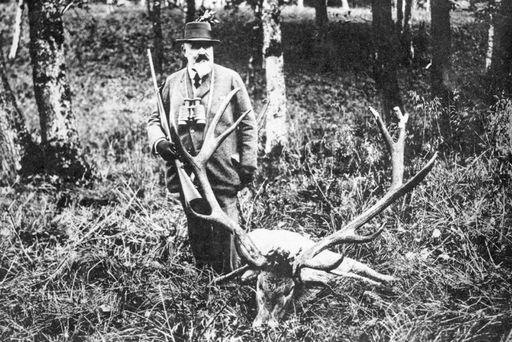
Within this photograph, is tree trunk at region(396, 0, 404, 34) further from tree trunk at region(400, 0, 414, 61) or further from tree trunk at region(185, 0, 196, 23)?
tree trunk at region(185, 0, 196, 23)

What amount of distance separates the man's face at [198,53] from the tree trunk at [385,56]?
259 centimetres

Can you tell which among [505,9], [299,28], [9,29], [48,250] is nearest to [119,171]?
[48,250]

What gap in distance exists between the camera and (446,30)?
5094 millimetres

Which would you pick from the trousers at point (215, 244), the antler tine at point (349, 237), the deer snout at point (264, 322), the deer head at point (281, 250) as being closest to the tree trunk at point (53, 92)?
the trousers at point (215, 244)

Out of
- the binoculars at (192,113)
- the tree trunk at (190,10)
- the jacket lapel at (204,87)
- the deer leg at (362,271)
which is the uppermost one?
the tree trunk at (190,10)

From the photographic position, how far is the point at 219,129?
12.1 feet

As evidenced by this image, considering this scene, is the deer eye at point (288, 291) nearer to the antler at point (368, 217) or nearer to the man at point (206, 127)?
the antler at point (368, 217)

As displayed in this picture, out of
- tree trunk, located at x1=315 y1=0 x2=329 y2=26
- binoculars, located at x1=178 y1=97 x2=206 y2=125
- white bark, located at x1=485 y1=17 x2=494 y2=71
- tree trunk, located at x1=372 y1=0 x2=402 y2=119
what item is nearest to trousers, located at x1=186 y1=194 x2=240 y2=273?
binoculars, located at x1=178 y1=97 x2=206 y2=125

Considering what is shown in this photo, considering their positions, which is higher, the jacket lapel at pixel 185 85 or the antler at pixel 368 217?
the jacket lapel at pixel 185 85

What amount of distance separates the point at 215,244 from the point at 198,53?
152 cm

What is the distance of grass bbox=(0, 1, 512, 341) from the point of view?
10.3 ft

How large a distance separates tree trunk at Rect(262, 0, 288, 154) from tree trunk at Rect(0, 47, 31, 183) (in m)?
3.26

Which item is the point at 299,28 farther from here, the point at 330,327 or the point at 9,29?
the point at 9,29

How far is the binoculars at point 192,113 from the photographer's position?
11.8ft
